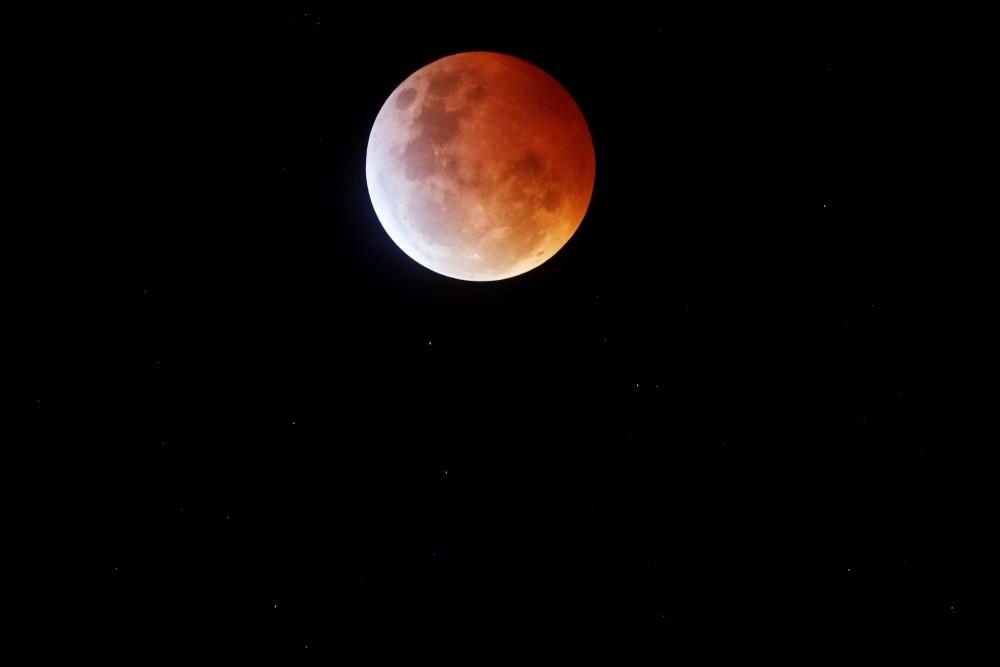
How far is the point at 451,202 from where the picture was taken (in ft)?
13.5

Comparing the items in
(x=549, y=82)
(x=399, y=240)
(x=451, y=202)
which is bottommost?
(x=399, y=240)

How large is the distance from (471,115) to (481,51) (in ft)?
1.99

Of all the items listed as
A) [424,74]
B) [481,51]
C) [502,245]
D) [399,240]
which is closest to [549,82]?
[481,51]

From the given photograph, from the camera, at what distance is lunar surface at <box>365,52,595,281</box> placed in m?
4.02

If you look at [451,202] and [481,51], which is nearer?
[451,202]

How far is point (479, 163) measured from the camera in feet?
13.1

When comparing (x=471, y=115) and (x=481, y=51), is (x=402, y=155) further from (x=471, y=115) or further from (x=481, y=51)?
(x=481, y=51)

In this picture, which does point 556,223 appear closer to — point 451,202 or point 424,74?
point 451,202

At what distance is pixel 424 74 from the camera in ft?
14.1

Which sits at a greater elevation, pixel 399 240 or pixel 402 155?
pixel 402 155

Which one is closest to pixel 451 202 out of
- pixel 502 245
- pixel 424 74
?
pixel 502 245

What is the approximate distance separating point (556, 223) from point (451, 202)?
65cm

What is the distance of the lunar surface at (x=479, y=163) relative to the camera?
4.02 m

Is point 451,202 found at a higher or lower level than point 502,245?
higher
